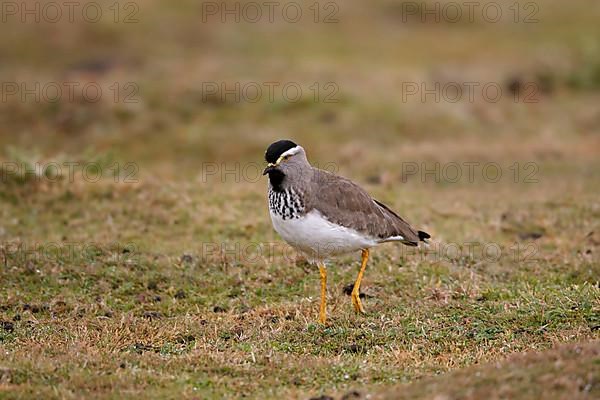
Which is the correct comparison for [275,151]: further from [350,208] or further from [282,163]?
[350,208]

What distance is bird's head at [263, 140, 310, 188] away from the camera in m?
9.32

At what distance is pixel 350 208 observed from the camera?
980cm

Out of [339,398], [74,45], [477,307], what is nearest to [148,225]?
[477,307]

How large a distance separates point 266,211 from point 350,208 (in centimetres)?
490

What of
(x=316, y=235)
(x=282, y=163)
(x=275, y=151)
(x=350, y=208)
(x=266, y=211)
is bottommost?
(x=266, y=211)

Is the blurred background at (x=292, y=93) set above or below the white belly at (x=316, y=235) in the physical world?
below

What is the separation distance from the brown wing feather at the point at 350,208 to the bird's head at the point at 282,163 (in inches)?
10.9

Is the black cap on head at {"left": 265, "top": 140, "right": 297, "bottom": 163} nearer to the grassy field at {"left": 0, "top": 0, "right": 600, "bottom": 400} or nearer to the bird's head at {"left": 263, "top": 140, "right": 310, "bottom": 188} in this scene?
the bird's head at {"left": 263, "top": 140, "right": 310, "bottom": 188}

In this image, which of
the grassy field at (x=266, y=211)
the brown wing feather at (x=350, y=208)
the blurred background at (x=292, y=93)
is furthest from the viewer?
the blurred background at (x=292, y=93)

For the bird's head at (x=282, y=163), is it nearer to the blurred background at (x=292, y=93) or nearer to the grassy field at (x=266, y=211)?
the grassy field at (x=266, y=211)

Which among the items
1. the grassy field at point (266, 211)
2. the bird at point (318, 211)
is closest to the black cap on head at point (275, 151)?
the bird at point (318, 211)

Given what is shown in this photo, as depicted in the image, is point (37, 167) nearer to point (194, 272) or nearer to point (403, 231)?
point (194, 272)

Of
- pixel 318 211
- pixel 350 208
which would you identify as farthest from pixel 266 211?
pixel 318 211

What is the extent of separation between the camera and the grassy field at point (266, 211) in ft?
27.0
